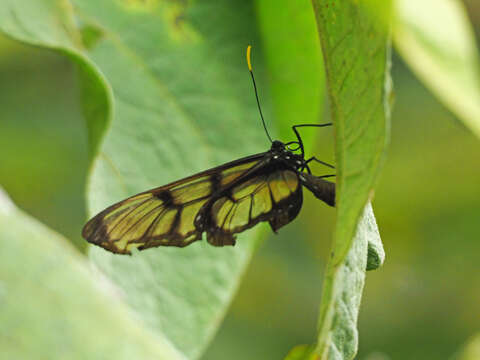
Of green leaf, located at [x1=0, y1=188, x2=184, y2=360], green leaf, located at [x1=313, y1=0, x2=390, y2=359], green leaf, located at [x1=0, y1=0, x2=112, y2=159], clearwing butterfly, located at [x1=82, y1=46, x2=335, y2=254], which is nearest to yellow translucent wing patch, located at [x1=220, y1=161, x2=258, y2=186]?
clearwing butterfly, located at [x1=82, y1=46, x2=335, y2=254]

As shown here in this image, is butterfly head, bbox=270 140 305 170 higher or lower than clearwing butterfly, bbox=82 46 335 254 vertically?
higher

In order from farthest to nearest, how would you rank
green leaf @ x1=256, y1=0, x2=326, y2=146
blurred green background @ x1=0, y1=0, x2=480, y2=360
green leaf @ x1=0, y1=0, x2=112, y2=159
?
1. blurred green background @ x1=0, y1=0, x2=480, y2=360
2. green leaf @ x1=256, y1=0, x2=326, y2=146
3. green leaf @ x1=0, y1=0, x2=112, y2=159

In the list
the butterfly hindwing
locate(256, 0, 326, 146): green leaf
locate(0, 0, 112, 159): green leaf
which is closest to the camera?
locate(0, 0, 112, 159): green leaf

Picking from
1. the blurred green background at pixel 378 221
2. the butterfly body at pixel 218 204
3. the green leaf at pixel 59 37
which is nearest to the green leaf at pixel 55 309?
the green leaf at pixel 59 37

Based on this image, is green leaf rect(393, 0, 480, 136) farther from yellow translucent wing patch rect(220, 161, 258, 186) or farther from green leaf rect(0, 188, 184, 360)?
yellow translucent wing patch rect(220, 161, 258, 186)

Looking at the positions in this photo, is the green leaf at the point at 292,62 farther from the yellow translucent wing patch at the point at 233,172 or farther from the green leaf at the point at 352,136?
the green leaf at the point at 352,136

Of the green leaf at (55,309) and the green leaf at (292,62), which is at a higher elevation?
the green leaf at (292,62)

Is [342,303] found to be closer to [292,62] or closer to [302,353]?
[302,353]

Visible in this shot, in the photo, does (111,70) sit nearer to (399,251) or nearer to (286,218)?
(286,218)
